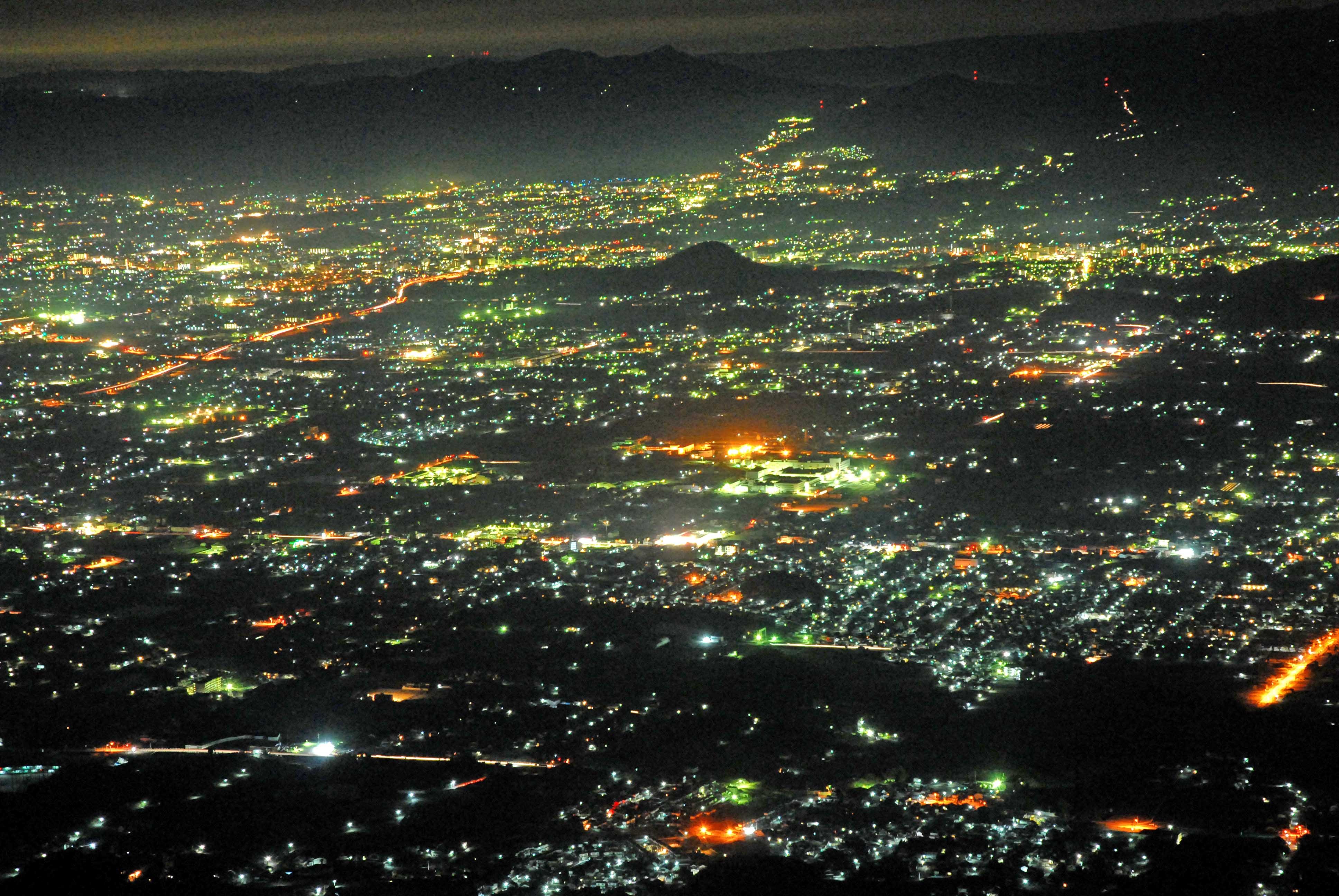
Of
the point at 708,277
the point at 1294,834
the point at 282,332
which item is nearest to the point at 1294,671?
the point at 1294,834

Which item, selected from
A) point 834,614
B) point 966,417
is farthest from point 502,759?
point 966,417

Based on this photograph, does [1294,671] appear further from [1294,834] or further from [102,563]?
[102,563]

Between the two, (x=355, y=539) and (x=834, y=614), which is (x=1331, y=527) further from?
(x=355, y=539)

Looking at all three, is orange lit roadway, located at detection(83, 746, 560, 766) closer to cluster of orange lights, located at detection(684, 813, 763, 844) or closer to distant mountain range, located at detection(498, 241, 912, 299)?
cluster of orange lights, located at detection(684, 813, 763, 844)

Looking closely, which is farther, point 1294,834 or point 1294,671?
point 1294,671

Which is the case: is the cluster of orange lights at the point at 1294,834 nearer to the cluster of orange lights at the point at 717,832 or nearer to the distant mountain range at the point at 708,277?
the cluster of orange lights at the point at 717,832
